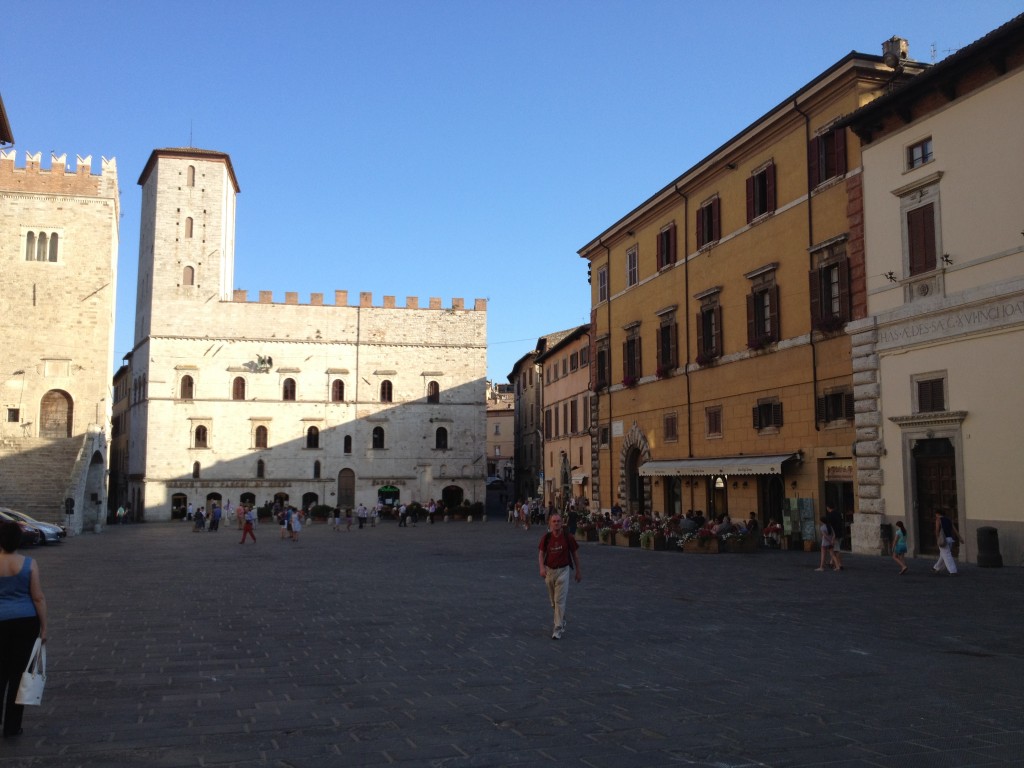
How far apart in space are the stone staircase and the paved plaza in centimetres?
2509

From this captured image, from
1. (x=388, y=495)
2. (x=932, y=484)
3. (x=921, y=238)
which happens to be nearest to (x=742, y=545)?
(x=932, y=484)

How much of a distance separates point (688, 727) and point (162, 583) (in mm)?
13172

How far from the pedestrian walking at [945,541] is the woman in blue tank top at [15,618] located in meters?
15.5

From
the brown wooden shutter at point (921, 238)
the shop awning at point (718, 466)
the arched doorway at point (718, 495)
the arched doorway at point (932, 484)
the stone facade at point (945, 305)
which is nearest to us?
the stone facade at point (945, 305)

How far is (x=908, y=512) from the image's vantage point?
20.6m

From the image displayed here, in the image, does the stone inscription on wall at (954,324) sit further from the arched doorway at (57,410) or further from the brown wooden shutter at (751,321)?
the arched doorway at (57,410)

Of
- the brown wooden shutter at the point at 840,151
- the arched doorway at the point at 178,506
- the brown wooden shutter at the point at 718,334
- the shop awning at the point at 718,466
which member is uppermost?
the brown wooden shutter at the point at 840,151

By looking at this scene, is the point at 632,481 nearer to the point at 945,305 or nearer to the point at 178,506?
the point at 945,305

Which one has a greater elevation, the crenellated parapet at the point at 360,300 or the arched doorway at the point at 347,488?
the crenellated parapet at the point at 360,300

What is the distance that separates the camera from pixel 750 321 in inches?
1067

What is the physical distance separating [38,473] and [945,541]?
36973 mm

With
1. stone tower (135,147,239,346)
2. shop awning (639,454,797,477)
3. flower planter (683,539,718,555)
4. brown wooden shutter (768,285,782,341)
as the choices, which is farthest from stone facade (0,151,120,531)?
brown wooden shutter (768,285,782,341)

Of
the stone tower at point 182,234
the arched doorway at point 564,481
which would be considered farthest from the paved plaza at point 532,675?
the stone tower at point 182,234

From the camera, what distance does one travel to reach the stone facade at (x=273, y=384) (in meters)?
59.8
